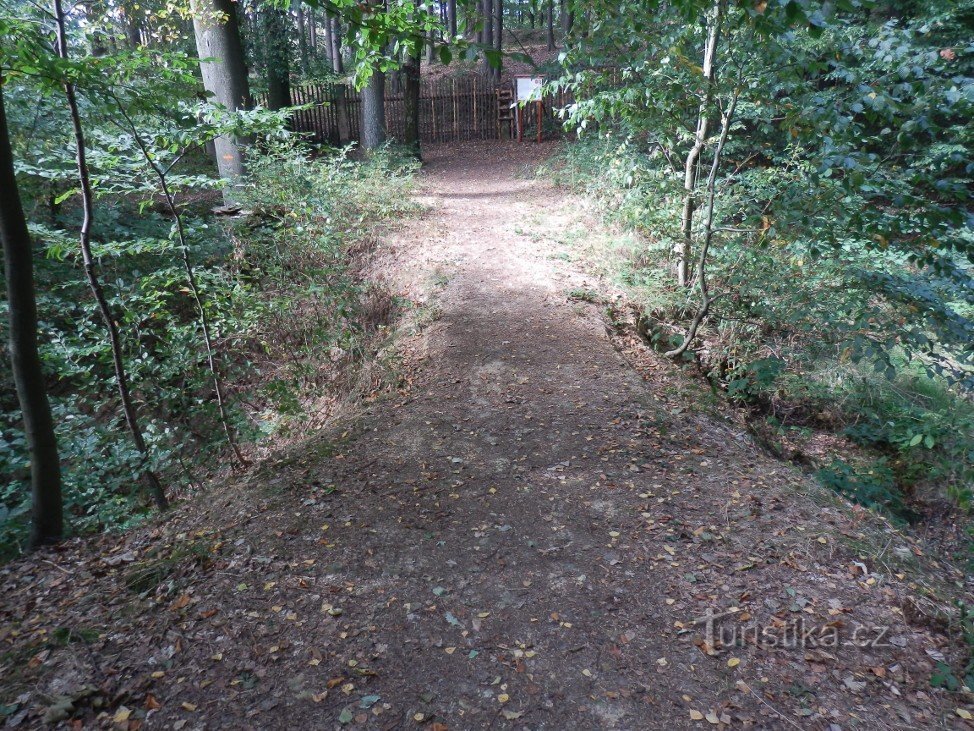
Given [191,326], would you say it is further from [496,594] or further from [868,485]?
[868,485]

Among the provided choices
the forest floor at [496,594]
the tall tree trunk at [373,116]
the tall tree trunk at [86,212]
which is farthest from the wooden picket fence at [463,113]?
the forest floor at [496,594]

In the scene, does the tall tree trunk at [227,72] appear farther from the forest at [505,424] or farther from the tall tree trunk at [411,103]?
the tall tree trunk at [411,103]

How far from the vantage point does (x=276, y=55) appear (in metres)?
16.0

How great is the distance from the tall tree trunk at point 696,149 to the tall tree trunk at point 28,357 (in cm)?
525

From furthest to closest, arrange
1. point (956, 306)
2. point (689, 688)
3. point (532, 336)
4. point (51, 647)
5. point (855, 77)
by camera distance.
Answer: point (956, 306), point (532, 336), point (855, 77), point (51, 647), point (689, 688)

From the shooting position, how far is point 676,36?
5.68 metres

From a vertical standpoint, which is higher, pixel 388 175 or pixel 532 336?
pixel 388 175

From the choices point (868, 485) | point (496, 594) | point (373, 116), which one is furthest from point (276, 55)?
point (496, 594)

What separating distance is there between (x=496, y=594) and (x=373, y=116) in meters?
14.2

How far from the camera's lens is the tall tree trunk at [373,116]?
1494cm

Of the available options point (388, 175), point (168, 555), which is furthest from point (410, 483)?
point (388, 175)

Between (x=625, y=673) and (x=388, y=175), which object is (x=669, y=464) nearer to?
(x=625, y=673)

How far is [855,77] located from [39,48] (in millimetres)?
5193

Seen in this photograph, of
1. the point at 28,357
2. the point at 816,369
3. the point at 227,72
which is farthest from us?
the point at 227,72
